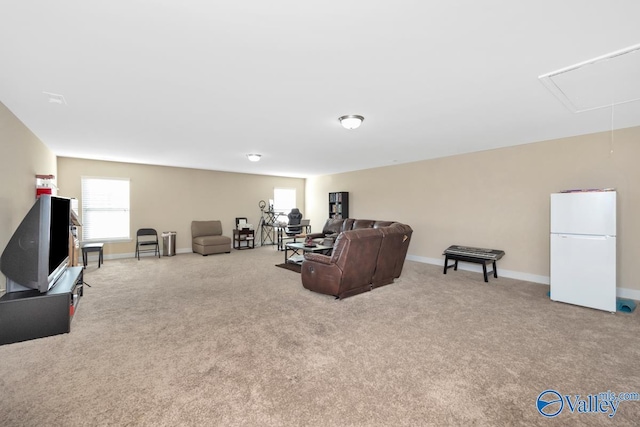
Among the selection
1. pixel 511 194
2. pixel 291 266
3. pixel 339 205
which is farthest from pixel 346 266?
pixel 339 205

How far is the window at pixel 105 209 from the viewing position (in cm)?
640

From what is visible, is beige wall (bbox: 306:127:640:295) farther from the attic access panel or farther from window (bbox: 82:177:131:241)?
window (bbox: 82:177:131:241)

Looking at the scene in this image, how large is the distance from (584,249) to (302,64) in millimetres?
4161

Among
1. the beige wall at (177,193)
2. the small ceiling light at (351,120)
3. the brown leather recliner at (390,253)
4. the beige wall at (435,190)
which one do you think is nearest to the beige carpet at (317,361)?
the brown leather recliner at (390,253)

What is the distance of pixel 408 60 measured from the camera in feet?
7.11

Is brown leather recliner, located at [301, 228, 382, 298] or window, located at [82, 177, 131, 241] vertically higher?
window, located at [82, 177, 131, 241]

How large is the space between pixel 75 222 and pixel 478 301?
21.4ft

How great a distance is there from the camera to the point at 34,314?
2598mm

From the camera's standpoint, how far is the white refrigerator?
11.1ft

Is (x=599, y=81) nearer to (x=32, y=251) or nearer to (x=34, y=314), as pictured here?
(x=32, y=251)

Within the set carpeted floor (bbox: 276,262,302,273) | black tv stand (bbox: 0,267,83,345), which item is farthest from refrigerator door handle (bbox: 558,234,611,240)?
black tv stand (bbox: 0,267,83,345)

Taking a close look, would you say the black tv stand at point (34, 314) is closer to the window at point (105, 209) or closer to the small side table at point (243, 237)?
the window at point (105, 209)

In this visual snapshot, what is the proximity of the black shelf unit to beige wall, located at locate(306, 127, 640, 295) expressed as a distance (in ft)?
3.06

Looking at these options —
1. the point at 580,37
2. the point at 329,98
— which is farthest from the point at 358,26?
the point at 580,37
